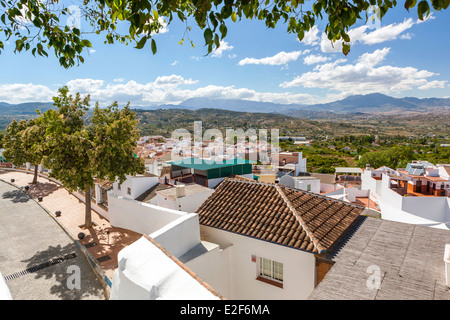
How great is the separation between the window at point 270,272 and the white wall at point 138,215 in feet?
9.12

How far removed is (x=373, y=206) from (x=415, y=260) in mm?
17079

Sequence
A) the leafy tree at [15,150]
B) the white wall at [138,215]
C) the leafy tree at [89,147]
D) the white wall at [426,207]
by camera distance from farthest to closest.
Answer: the leafy tree at [15,150] < the white wall at [426,207] < the leafy tree at [89,147] < the white wall at [138,215]

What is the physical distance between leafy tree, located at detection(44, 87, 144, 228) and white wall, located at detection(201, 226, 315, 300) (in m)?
5.00

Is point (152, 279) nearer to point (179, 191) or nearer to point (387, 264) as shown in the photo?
point (387, 264)

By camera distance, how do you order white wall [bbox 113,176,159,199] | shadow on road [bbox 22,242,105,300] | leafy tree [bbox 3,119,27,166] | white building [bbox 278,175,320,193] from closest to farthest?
shadow on road [bbox 22,242,105,300]
white wall [bbox 113,176,159,199]
white building [bbox 278,175,320,193]
leafy tree [bbox 3,119,27,166]

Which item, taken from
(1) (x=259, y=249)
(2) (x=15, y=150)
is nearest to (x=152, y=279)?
(1) (x=259, y=249)

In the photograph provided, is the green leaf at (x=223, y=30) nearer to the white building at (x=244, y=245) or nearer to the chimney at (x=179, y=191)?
the white building at (x=244, y=245)

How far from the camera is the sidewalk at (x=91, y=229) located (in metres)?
9.46

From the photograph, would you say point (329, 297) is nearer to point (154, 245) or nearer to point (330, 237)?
point (330, 237)

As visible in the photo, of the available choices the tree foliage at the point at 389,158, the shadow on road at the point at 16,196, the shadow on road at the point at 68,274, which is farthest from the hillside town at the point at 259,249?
the tree foliage at the point at 389,158

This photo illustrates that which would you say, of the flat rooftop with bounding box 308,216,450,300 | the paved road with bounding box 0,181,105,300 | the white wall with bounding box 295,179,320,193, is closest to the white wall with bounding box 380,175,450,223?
the white wall with bounding box 295,179,320,193

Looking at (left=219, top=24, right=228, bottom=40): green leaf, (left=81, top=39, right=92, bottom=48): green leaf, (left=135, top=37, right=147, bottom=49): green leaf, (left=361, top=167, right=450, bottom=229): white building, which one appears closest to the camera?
(left=135, top=37, right=147, bottom=49): green leaf

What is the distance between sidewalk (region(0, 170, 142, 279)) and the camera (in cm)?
946

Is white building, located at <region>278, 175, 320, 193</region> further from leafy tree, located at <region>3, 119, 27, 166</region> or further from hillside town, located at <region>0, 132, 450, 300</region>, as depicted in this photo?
leafy tree, located at <region>3, 119, 27, 166</region>
